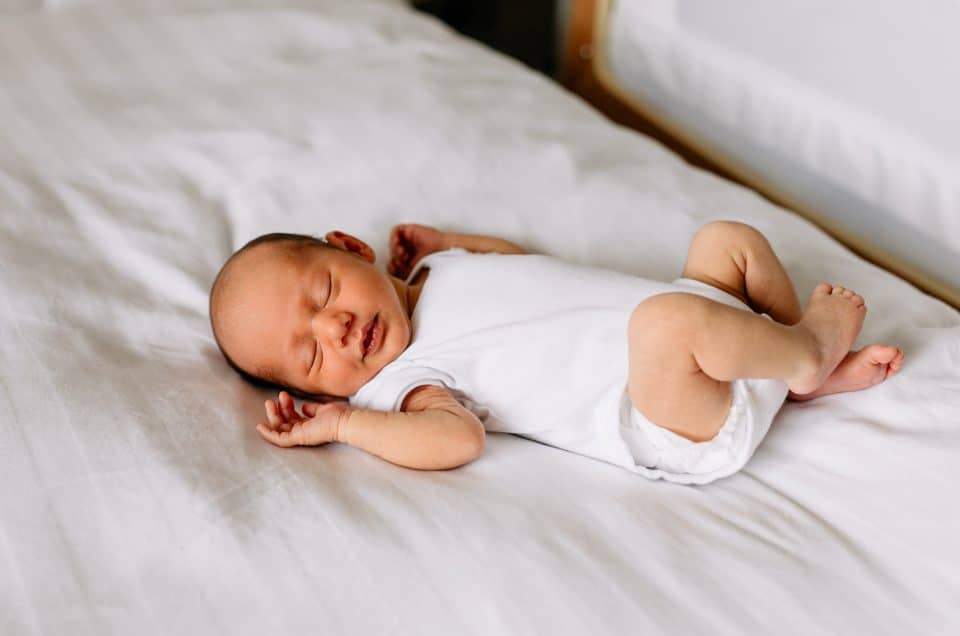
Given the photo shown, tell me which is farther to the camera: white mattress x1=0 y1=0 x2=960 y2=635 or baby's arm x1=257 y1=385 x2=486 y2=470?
baby's arm x1=257 y1=385 x2=486 y2=470

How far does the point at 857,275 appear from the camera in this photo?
125 cm

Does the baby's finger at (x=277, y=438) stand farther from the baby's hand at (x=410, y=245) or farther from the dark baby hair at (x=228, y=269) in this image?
the baby's hand at (x=410, y=245)

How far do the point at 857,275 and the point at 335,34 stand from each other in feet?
3.38

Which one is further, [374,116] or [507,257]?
[374,116]

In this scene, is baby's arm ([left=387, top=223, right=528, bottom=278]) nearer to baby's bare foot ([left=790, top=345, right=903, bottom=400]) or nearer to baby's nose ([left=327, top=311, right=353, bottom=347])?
baby's nose ([left=327, top=311, right=353, bottom=347])

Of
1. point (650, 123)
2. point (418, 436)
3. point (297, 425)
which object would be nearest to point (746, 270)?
point (418, 436)

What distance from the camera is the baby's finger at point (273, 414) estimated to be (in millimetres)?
1069

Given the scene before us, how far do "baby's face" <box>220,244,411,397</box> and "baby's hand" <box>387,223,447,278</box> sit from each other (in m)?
0.17

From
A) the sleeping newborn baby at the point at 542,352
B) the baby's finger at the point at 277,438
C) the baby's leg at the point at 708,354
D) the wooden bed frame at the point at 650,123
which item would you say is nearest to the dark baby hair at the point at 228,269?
the sleeping newborn baby at the point at 542,352

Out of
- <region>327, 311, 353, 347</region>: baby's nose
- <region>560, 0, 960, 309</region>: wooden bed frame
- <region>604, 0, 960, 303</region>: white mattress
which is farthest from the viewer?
<region>560, 0, 960, 309</region>: wooden bed frame

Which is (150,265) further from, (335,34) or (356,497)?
(335,34)

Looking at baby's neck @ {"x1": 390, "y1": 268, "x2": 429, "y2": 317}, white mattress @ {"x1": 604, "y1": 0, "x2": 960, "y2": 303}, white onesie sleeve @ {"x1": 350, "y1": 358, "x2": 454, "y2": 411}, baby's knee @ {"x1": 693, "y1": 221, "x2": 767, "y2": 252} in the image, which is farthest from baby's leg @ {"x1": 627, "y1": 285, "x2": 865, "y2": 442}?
white mattress @ {"x1": 604, "y1": 0, "x2": 960, "y2": 303}

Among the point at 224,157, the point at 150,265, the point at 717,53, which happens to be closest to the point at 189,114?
the point at 224,157

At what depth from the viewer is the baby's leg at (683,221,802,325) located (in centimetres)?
112
